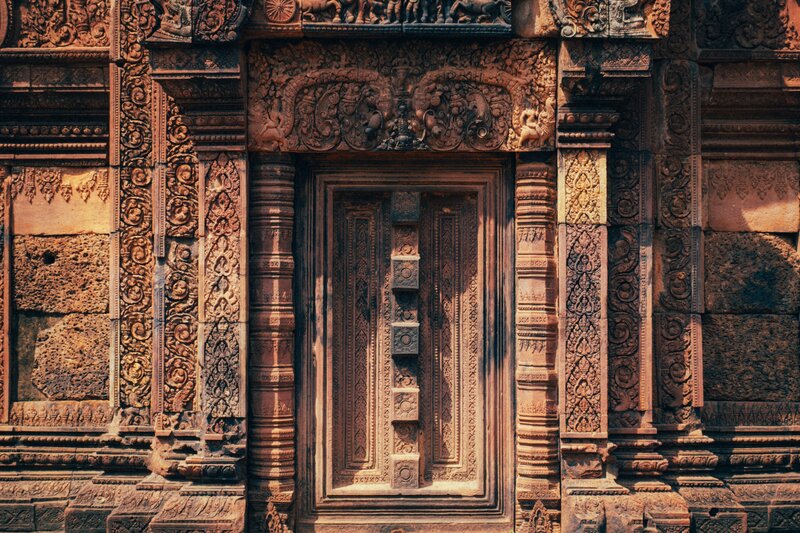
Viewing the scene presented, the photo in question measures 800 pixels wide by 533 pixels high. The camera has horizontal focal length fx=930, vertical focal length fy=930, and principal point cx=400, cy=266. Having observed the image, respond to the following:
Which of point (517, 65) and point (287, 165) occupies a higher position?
point (517, 65)

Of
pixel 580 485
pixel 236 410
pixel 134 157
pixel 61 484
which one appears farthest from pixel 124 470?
pixel 580 485

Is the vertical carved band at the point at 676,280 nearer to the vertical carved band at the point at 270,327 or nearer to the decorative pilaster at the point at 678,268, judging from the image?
the decorative pilaster at the point at 678,268

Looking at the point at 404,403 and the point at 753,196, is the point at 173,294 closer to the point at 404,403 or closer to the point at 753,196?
the point at 404,403

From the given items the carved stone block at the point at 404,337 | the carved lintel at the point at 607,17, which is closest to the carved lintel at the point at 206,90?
the carved stone block at the point at 404,337

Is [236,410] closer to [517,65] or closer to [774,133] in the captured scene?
[517,65]

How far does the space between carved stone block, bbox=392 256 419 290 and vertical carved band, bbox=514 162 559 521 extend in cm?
66

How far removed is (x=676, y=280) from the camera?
20.3 ft

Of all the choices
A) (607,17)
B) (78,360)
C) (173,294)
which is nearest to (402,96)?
(607,17)

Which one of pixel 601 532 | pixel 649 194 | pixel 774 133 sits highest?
pixel 774 133

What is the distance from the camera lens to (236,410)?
5.86 m

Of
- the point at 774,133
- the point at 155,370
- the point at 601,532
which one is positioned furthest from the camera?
the point at 774,133

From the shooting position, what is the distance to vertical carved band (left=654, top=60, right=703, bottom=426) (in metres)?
6.18

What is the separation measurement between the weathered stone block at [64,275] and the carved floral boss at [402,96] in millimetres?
1537

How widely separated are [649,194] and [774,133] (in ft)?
3.89
